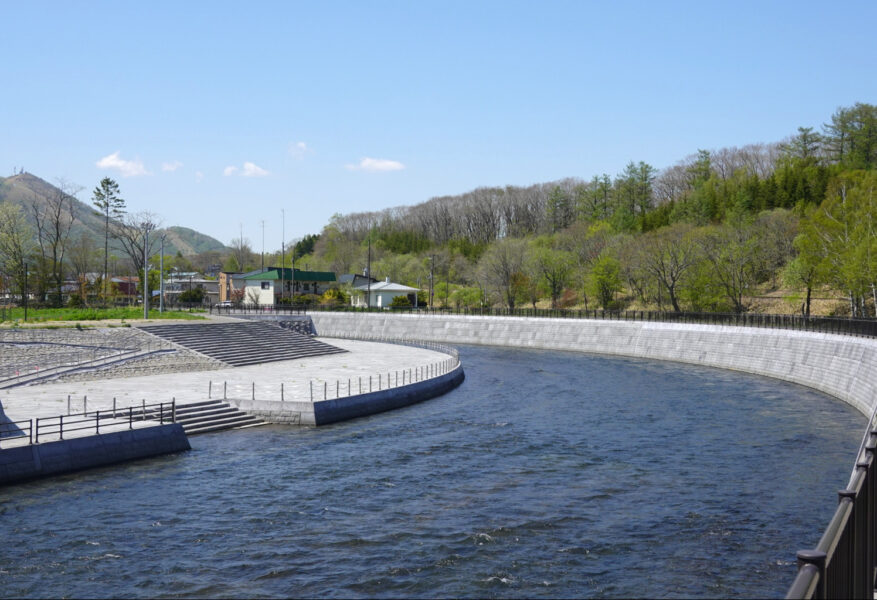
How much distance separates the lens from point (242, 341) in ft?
178

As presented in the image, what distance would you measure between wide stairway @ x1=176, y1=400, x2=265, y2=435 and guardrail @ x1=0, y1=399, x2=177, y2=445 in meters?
0.74

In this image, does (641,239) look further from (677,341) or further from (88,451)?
(88,451)

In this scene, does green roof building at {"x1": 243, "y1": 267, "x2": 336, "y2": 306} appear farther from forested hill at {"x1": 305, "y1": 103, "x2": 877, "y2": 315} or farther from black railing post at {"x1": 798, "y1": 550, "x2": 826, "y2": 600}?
black railing post at {"x1": 798, "y1": 550, "x2": 826, "y2": 600}

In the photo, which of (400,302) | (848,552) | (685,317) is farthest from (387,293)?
(848,552)

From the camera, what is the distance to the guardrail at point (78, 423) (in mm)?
24483

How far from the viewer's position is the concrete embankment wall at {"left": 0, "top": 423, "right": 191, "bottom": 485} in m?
23.3

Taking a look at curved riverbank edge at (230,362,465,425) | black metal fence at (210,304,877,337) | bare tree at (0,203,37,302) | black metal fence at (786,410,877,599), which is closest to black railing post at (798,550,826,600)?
black metal fence at (786,410,877,599)

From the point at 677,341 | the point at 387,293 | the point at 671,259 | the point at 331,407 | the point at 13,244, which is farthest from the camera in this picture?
the point at 387,293

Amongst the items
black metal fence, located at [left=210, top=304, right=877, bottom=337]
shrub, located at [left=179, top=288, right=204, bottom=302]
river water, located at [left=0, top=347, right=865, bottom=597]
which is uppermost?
shrub, located at [left=179, top=288, right=204, bottom=302]

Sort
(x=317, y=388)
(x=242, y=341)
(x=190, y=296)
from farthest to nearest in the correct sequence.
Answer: (x=190, y=296) < (x=242, y=341) < (x=317, y=388)

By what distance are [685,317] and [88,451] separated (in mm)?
56426

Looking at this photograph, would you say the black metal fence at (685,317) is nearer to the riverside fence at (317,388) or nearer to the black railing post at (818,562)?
the riverside fence at (317,388)

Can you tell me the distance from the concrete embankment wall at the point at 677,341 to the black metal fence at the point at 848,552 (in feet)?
97.3

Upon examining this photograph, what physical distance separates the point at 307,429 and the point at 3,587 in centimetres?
1697
